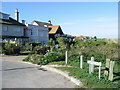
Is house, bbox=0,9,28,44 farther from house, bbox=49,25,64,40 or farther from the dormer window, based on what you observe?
house, bbox=49,25,64,40

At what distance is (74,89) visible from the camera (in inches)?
274

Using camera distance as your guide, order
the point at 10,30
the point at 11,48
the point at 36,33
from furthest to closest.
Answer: the point at 36,33 < the point at 10,30 < the point at 11,48

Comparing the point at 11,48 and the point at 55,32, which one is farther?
the point at 55,32

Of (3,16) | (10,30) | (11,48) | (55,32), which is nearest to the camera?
(11,48)

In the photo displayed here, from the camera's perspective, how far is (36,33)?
4316 cm

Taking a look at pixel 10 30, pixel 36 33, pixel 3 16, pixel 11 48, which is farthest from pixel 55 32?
pixel 11 48

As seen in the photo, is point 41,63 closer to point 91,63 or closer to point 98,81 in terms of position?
point 91,63

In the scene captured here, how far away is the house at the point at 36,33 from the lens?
41.1 meters

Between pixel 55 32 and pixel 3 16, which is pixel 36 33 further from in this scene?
pixel 55 32

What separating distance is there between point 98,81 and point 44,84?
263cm

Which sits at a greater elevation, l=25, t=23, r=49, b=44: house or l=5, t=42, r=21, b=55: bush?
l=25, t=23, r=49, b=44: house

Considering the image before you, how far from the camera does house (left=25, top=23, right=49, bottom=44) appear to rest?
41062 mm

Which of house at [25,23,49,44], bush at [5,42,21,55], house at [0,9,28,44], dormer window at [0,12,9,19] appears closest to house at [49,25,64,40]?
house at [25,23,49,44]

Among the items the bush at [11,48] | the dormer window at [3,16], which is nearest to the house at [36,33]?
the dormer window at [3,16]
